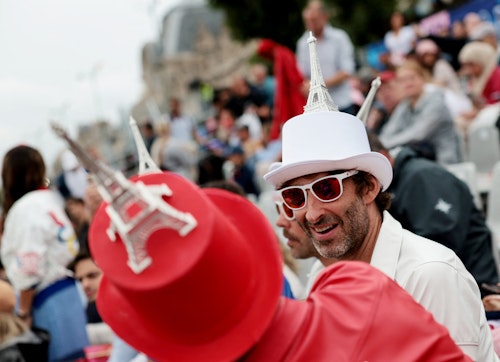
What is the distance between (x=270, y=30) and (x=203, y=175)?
78.1 ft

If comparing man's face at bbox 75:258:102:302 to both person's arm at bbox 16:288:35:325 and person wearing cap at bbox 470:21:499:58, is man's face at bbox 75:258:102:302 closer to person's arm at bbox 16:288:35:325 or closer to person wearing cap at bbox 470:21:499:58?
person's arm at bbox 16:288:35:325

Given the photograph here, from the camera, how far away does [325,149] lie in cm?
259

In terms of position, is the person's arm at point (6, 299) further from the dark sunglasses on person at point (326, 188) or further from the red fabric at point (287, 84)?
the red fabric at point (287, 84)

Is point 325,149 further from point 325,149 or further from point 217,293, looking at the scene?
point 217,293

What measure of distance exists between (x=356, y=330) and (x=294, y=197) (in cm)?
114

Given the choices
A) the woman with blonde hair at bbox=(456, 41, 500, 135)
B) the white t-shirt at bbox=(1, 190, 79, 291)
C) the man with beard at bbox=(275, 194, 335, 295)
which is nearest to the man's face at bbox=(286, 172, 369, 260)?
the man with beard at bbox=(275, 194, 335, 295)

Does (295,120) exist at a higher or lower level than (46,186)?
higher

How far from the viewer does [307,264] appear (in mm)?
4926

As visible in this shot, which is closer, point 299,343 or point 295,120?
point 299,343

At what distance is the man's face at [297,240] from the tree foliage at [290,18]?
2470cm

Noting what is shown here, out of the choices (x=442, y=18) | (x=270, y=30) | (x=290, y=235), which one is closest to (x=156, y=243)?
(x=290, y=235)

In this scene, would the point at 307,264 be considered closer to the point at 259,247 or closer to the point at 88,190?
the point at 88,190

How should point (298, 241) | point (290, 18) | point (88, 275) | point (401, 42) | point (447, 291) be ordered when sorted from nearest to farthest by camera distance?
point (447, 291)
point (298, 241)
point (88, 275)
point (401, 42)
point (290, 18)

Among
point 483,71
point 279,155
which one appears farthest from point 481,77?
point 279,155
